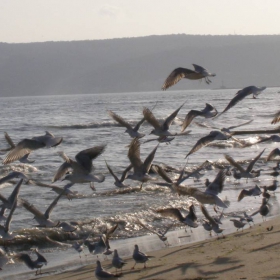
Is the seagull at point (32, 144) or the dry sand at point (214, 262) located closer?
the dry sand at point (214, 262)

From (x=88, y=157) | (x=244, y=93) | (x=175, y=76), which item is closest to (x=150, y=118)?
(x=175, y=76)

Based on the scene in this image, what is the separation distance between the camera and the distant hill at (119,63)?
139750mm

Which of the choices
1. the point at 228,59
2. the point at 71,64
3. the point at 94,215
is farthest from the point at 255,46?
the point at 94,215

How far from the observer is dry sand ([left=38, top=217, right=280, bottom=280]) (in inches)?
264

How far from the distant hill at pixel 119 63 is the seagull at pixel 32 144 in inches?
4947

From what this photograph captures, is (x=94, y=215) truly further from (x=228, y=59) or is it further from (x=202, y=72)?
(x=228, y=59)

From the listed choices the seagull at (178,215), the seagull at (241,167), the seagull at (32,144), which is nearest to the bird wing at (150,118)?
the seagull at (178,215)

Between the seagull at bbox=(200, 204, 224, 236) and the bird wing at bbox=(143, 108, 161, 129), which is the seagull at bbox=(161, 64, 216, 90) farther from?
the seagull at bbox=(200, 204, 224, 236)

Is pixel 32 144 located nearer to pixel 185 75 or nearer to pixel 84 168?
pixel 84 168

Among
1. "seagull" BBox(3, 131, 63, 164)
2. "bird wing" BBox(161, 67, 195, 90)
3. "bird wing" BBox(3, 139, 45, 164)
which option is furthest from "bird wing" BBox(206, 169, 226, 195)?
"bird wing" BBox(3, 139, 45, 164)

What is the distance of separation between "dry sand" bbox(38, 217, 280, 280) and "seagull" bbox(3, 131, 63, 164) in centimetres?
145

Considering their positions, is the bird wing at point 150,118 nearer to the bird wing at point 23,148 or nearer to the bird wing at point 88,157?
the bird wing at point 88,157

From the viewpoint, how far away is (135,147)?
336 inches

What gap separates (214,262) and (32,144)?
2.59 metres
